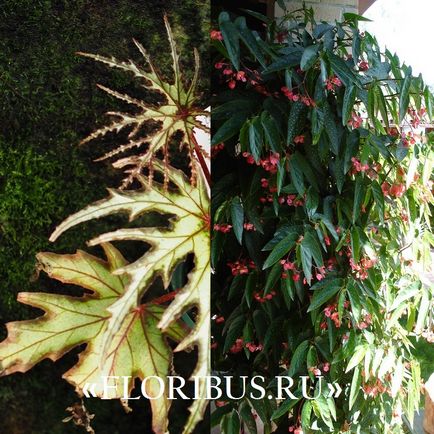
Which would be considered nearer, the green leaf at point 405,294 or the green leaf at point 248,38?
the green leaf at point 248,38

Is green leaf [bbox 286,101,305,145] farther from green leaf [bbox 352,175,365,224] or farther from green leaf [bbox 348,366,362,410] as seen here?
green leaf [bbox 348,366,362,410]

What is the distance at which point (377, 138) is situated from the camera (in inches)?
49.0

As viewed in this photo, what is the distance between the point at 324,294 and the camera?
1.25 meters

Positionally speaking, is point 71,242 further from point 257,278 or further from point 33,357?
point 257,278

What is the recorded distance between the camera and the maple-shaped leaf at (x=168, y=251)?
111cm

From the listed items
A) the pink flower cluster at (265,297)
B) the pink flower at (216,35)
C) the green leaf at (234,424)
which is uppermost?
the pink flower at (216,35)

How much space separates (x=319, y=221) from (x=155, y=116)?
0.45m

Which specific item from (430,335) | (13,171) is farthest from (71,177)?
(430,335)

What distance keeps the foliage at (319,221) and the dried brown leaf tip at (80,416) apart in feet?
1.17

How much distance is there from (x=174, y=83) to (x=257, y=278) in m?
0.53

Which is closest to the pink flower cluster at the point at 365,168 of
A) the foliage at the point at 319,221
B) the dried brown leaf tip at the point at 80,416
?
the foliage at the point at 319,221

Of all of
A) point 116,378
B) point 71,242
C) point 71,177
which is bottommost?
point 116,378

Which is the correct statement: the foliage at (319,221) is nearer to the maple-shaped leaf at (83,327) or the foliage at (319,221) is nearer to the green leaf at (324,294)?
the green leaf at (324,294)

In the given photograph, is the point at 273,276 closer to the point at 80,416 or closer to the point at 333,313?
the point at 333,313
